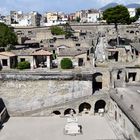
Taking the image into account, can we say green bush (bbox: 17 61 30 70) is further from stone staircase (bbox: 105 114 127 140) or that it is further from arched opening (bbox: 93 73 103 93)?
stone staircase (bbox: 105 114 127 140)

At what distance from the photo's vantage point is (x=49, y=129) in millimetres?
32438

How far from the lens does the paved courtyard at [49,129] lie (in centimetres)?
2992

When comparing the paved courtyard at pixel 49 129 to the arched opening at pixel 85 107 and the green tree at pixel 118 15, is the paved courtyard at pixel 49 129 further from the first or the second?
the green tree at pixel 118 15

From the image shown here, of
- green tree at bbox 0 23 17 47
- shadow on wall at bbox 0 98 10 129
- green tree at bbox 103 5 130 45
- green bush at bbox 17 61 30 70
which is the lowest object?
shadow on wall at bbox 0 98 10 129

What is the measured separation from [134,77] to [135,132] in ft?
52.1

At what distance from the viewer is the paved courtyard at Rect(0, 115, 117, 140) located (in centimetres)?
2992

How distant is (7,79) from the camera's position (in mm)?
38062

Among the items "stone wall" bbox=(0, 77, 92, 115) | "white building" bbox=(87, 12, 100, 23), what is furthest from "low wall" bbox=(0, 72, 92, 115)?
"white building" bbox=(87, 12, 100, 23)

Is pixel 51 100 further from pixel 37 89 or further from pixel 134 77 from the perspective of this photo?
pixel 134 77

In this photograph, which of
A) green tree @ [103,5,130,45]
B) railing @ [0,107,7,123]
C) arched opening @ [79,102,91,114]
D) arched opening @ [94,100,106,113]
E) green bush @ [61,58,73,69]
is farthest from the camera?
green tree @ [103,5,130,45]

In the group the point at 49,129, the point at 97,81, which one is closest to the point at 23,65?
the point at 97,81

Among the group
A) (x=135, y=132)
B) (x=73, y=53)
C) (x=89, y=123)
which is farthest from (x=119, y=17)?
(x=135, y=132)

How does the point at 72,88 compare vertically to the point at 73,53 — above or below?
below

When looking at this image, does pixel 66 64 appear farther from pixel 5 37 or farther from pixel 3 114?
pixel 5 37
